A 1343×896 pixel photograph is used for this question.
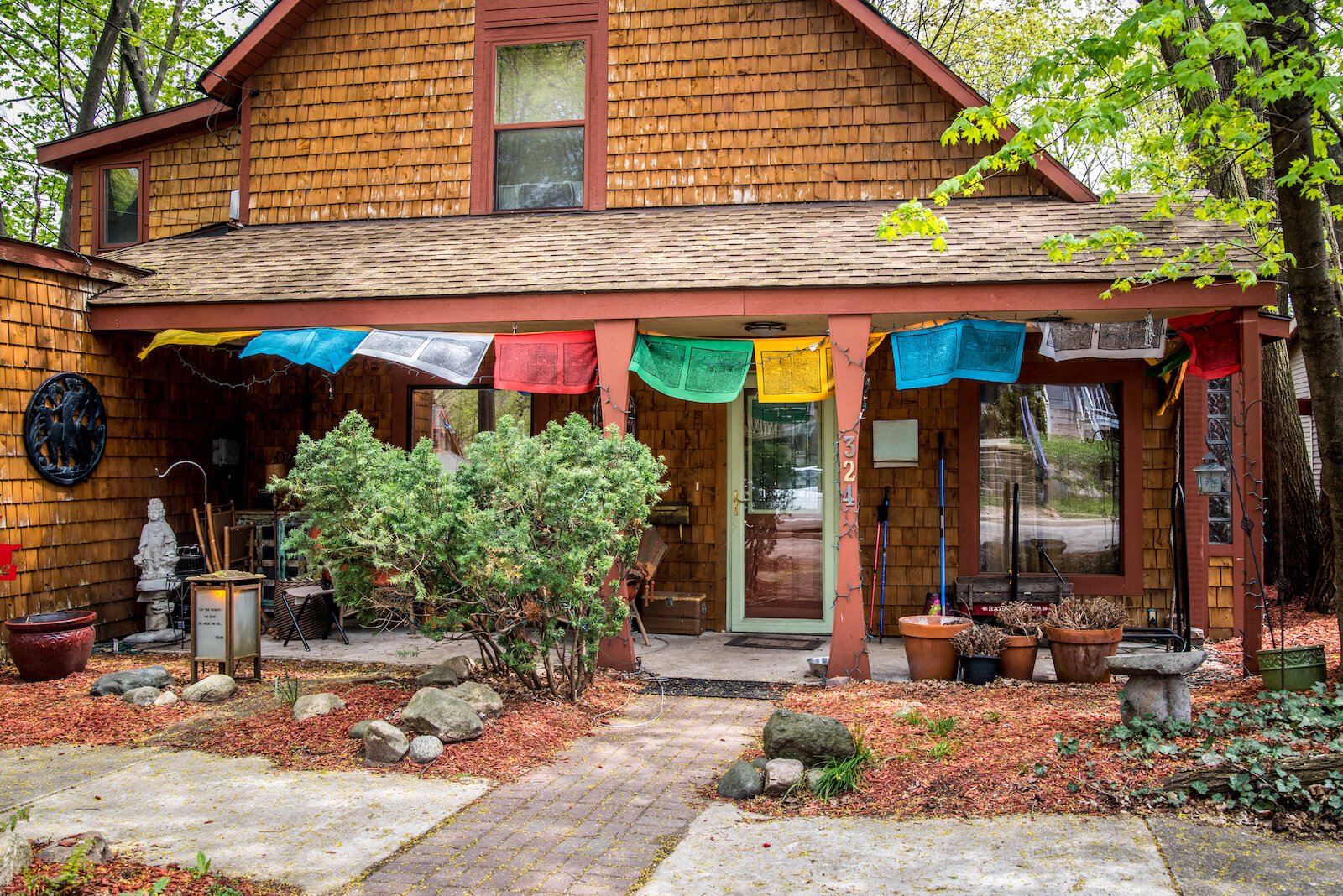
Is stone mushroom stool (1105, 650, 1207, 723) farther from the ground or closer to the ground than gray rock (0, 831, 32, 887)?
farther from the ground

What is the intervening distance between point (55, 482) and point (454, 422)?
3570 millimetres

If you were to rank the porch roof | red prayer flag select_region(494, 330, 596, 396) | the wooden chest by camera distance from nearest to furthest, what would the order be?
1. the porch roof
2. red prayer flag select_region(494, 330, 596, 396)
3. the wooden chest

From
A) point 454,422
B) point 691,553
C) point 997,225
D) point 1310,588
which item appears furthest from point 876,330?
point 1310,588

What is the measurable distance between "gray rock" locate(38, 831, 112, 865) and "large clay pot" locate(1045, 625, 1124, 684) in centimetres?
567

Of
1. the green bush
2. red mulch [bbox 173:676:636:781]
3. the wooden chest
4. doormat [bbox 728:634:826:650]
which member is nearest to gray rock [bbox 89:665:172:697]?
red mulch [bbox 173:676:636:781]

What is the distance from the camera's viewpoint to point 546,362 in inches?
316

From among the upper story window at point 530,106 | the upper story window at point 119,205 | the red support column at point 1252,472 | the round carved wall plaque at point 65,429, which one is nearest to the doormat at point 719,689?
the red support column at point 1252,472

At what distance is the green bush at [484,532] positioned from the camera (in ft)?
19.5

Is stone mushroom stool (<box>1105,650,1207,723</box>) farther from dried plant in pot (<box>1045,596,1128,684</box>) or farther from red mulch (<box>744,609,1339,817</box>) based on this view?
dried plant in pot (<box>1045,596,1128,684</box>)

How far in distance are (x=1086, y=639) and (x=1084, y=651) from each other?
0.10m

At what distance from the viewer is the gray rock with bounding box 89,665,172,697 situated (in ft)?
22.1

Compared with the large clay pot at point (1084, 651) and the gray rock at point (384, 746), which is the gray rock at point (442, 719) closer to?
the gray rock at point (384, 746)

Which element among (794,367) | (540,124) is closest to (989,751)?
(794,367)

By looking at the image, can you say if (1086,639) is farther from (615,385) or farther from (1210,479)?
(615,385)
